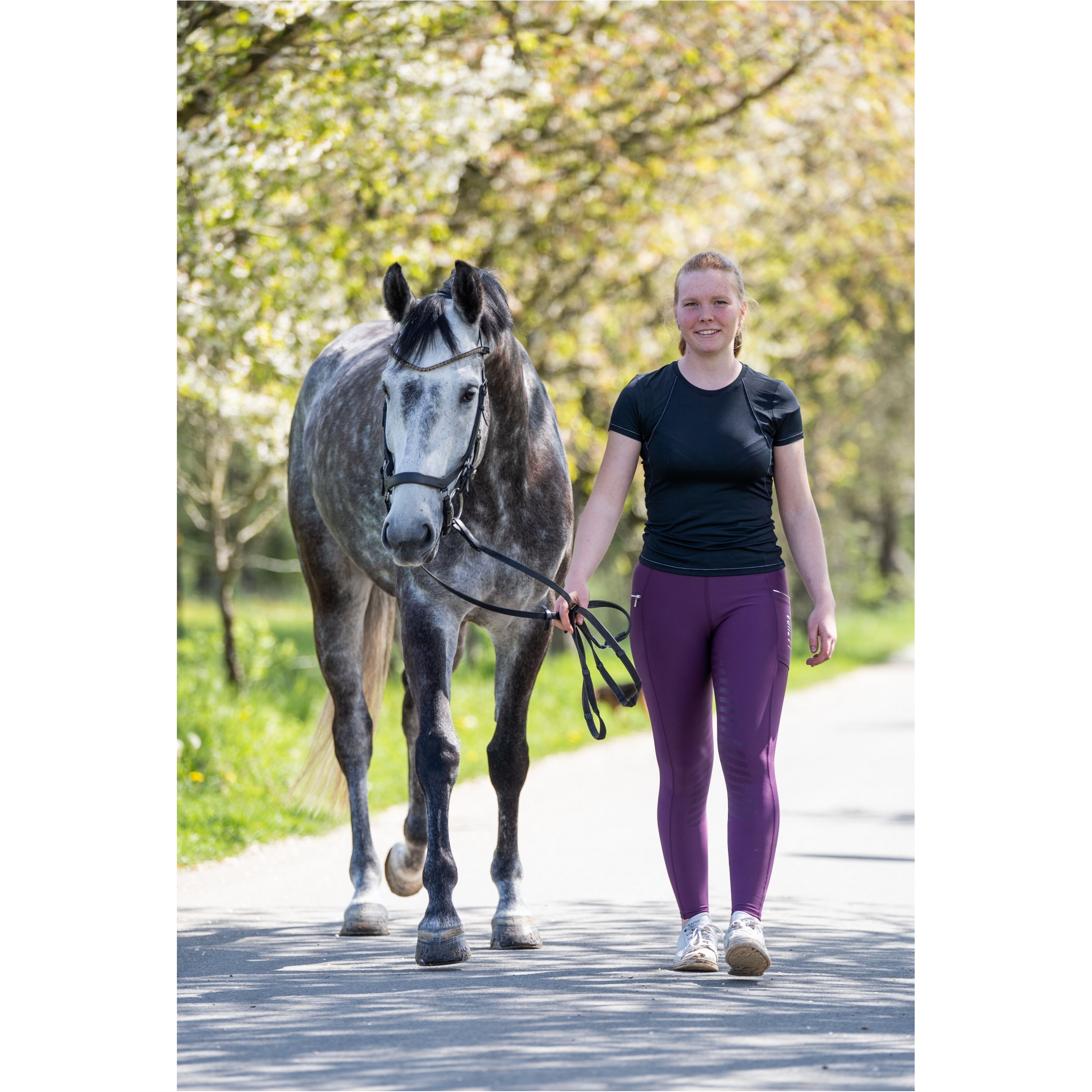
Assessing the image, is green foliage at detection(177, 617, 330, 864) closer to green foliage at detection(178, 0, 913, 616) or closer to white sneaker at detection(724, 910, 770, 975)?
green foliage at detection(178, 0, 913, 616)

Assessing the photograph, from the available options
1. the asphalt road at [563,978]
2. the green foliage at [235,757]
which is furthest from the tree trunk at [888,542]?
the asphalt road at [563,978]

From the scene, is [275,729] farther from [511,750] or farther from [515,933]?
[515,933]

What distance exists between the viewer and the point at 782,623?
5.16 m

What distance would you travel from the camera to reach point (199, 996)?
16.2ft

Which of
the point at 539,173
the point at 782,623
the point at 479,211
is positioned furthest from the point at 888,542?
the point at 782,623

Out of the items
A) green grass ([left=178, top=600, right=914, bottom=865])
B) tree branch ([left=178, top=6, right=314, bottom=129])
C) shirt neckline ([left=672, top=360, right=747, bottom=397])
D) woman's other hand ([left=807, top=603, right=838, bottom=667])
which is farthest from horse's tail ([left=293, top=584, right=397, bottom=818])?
tree branch ([left=178, top=6, right=314, bottom=129])

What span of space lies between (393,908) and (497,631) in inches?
62.8

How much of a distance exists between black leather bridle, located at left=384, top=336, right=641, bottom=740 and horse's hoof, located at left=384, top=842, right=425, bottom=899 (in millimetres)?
1376

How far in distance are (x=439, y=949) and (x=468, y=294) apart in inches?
87.2

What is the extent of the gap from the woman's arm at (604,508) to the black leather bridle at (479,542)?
0.11 meters

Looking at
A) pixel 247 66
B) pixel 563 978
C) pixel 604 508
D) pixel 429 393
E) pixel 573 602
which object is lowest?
pixel 563 978

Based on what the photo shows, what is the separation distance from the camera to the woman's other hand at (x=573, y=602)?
206 inches
